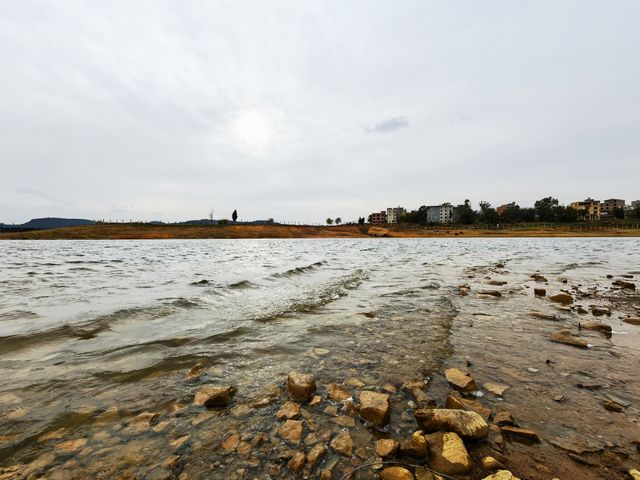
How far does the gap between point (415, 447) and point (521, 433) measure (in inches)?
38.5

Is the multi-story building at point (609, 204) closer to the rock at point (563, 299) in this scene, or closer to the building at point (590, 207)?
the building at point (590, 207)

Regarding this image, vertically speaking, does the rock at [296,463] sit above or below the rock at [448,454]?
below

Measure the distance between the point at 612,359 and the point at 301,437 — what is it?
14.2 ft

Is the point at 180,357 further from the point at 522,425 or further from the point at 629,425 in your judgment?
the point at 629,425

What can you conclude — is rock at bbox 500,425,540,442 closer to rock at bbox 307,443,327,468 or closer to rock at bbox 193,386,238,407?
rock at bbox 307,443,327,468

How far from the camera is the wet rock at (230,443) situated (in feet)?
7.47

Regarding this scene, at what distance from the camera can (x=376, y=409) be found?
2605mm

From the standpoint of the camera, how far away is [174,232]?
2808 inches

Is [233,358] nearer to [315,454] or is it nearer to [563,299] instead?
[315,454]

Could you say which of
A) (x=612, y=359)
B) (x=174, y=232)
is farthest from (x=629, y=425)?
(x=174, y=232)

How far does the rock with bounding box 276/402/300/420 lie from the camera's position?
106 inches

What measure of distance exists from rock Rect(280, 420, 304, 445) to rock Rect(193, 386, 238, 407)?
2.51ft

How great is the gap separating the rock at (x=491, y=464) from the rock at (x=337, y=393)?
129 centimetres

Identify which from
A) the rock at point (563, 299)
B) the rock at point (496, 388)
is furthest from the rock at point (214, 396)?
the rock at point (563, 299)
